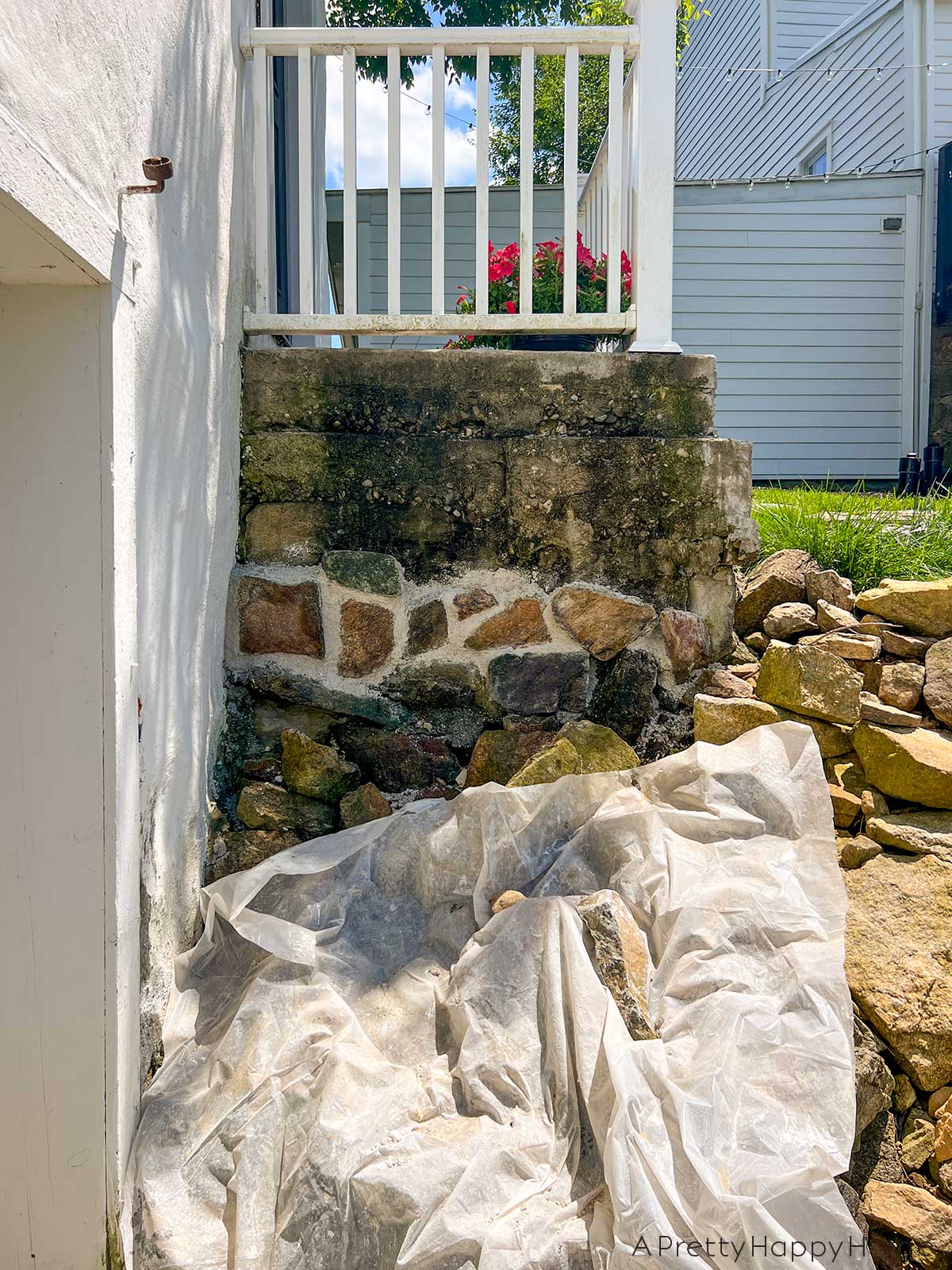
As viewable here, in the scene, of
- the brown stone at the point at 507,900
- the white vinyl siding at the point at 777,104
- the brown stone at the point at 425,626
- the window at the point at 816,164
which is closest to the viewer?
the brown stone at the point at 507,900

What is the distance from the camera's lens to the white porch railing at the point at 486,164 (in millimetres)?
2756

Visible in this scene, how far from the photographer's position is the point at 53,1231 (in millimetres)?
1644

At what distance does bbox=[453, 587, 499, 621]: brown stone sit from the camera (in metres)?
2.83

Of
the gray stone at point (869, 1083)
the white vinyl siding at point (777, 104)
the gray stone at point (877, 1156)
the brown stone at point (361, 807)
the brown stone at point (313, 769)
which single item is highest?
the white vinyl siding at point (777, 104)

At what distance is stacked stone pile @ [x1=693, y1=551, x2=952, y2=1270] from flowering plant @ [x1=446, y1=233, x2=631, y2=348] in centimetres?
104

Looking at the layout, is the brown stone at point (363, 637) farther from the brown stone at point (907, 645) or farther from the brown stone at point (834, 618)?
the brown stone at point (907, 645)

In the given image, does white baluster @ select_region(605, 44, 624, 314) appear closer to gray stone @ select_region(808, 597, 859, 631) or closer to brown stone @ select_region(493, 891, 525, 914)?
gray stone @ select_region(808, 597, 859, 631)

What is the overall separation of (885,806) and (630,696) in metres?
0.74

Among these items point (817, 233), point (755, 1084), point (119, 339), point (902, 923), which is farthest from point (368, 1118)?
point (817, 233)

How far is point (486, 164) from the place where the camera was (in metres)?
2.90

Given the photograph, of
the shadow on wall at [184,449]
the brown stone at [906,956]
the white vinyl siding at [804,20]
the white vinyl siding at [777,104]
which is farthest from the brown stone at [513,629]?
the white vinyl siding at [804,20]

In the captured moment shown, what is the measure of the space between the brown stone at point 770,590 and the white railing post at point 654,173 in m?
0.77

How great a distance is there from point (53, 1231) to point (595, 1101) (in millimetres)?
949

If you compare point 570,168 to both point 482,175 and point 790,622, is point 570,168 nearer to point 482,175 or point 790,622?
point 482,175
